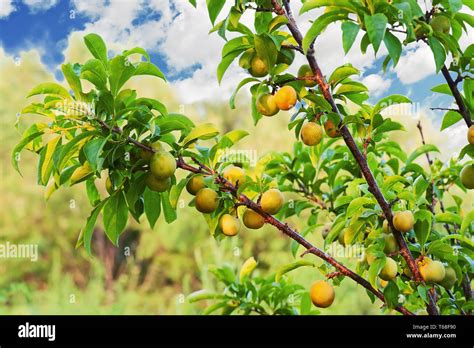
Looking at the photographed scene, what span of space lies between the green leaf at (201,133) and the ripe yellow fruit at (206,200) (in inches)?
3.8

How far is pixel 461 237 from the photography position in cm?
117

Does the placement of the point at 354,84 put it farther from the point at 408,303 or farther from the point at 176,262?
the point at 176,262

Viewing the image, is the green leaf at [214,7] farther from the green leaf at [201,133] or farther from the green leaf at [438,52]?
the green leaf at [438,52]

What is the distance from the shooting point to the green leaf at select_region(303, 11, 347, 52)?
Result: 3.12ft

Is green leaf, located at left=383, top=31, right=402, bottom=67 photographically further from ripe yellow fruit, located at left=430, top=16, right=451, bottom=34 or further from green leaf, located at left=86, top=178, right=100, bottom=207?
green leaf, located at left=86, top=178, right=100, bottom=207

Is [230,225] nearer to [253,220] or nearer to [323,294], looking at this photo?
[253,220]

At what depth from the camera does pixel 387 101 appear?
3.84 ft

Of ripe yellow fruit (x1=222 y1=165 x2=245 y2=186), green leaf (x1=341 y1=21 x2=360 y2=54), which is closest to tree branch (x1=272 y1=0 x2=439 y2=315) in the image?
green leaf (x1=341 y1=21 x2=360 y2=54)

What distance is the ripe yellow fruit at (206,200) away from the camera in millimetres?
1023

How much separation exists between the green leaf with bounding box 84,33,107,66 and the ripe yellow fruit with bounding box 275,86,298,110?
0.31 m

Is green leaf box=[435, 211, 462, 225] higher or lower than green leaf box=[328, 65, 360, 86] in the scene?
lower
